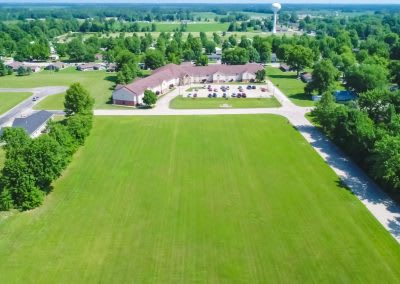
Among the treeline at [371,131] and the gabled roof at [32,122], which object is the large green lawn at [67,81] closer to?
the gabled roof at [32,122]

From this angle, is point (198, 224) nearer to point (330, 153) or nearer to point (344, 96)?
point (330, 153)

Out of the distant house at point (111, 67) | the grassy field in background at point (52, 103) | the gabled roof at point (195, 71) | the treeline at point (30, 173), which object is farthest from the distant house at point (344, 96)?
the distant house at point (111, 67)

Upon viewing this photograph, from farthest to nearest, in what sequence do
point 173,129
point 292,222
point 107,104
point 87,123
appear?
point 107,104
point 173,129
point 87,123
point 292,222

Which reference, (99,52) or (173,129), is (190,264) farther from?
(99,52)

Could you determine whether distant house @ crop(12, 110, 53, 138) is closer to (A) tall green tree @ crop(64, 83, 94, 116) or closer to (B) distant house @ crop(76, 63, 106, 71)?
(A) tall green tree @ crop(64, 83, 94, 116)

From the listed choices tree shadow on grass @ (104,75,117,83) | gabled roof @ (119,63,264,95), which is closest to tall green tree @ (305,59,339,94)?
gabled roof @ (119,63,264,95)

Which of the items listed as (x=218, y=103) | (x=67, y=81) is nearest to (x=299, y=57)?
(x=218, y=103)

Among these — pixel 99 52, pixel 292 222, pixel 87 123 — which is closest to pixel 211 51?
pixel 99 52
